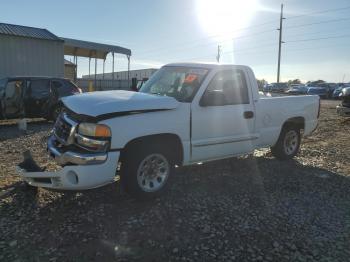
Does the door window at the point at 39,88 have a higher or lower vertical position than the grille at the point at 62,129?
higher

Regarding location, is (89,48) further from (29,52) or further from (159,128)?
(159,128)

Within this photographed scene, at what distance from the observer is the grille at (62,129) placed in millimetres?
4844

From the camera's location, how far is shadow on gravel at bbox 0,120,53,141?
10470 millimetres

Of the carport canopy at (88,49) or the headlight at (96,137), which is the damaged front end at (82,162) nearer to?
the headlight at (96,137)

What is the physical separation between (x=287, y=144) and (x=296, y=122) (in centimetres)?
48

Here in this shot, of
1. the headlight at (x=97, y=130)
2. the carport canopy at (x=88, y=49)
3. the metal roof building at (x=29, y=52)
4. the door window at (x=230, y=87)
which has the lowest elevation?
the headlight at (x=97, y=130)

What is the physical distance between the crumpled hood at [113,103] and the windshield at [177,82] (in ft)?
1.44

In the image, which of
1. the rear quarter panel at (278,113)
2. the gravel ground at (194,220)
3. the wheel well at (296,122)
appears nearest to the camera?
the gravel ground at (194,220)

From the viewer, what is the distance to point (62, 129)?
198 inches

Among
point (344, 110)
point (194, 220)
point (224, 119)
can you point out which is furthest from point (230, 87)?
point (344, 110)

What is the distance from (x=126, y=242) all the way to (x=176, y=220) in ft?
2.60

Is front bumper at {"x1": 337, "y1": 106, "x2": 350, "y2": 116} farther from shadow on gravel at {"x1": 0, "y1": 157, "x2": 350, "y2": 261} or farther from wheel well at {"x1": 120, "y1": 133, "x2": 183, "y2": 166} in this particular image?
wheel well at {"x1": 120, "y1": 133, "x2": 183, "y2": 166}

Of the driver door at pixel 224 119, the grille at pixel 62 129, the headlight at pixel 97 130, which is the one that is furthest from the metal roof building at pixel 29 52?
the headlight at pixel 97 130

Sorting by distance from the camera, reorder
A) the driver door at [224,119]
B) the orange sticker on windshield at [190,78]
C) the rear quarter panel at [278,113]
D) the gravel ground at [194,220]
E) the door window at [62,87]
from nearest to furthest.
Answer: the gravel ground at [194,220] < the driver door at [224,119] < the orange sticker on windshield at [190,78] < the rear quarter panel at [278,113] < the door window at [62,87]
